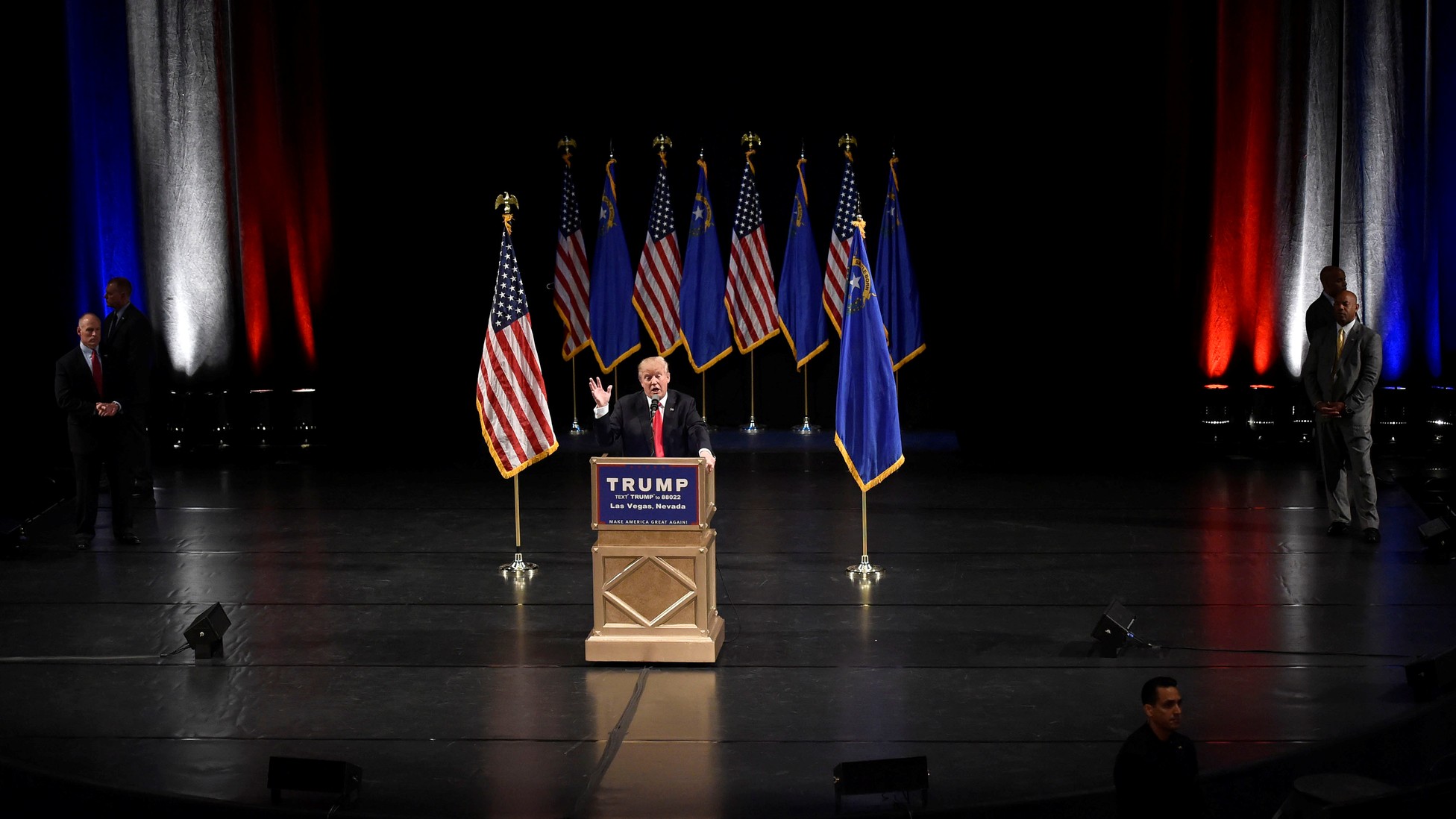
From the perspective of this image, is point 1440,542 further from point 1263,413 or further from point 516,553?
point 516,553

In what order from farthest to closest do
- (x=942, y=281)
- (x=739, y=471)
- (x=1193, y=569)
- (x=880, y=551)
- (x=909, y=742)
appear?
1. (x=942, y=281)
2. (x=739, y=471)
3. (x=880, y=551)
4. (x=1193, y=569)
5. (x=909, y=742)

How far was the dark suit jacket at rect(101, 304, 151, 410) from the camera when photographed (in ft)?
28.6

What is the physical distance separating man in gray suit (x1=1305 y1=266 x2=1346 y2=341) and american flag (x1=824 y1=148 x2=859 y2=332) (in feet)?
14.3

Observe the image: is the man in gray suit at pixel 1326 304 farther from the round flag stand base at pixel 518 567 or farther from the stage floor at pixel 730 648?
the round flag stand base at pixel 518 567

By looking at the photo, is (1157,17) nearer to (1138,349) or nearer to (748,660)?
(1138,349)

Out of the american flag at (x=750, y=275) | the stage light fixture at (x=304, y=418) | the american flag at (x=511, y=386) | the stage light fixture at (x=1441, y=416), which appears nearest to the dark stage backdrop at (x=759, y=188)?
the stage light fixture at (x=304, y=418)

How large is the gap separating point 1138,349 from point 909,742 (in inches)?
287

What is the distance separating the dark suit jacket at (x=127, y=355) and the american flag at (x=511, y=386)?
96.8 inches

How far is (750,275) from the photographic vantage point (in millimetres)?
13461

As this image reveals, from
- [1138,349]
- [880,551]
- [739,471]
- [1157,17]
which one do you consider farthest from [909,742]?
[1157,17]

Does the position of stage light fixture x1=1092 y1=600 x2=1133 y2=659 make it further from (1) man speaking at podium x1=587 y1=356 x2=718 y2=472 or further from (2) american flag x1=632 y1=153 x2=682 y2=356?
(2) american flag x1=632 y1=153 x2=682 y2=356

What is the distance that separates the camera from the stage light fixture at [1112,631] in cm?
607

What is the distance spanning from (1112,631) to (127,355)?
20.8ft

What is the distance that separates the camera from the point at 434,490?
35.6 ft
